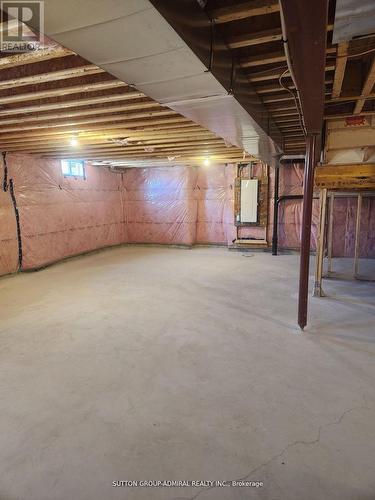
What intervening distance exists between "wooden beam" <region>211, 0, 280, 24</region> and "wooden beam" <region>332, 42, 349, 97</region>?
2.10 feet

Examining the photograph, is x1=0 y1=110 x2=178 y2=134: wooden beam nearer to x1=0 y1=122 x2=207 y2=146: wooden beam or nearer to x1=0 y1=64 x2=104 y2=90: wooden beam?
x1=0 y1=122 x2=207 y2=146: wooden beam

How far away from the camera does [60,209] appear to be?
6184 mm

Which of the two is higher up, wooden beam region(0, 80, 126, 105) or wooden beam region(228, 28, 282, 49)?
wooden beam region(228, 28, 282, 49)

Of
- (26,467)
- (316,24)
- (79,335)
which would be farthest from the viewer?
(79,335)

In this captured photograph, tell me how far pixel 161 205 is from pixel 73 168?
2.29 m

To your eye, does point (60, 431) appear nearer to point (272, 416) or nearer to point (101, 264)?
point (272, 416)

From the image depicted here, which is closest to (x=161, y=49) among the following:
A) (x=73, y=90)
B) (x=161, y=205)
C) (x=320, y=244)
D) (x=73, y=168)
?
(x=73, y=90)

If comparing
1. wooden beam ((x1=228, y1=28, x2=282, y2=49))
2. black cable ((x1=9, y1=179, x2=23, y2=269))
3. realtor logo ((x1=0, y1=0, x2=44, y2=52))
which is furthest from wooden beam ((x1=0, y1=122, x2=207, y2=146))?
realtor logo ((x1=0, y1=0, x2=44, y2=52))

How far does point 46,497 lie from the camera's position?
1390 mm

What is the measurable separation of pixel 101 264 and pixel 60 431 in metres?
4.56

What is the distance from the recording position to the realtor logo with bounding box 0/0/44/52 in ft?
3.40

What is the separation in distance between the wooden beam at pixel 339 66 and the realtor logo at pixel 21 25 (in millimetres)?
1638

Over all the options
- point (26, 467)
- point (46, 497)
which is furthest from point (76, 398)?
point (46, 497)

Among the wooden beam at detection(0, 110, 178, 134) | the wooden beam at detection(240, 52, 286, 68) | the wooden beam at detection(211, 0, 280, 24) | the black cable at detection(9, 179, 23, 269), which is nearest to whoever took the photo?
the wooden beam at detection(211, 0, 280, 24)
